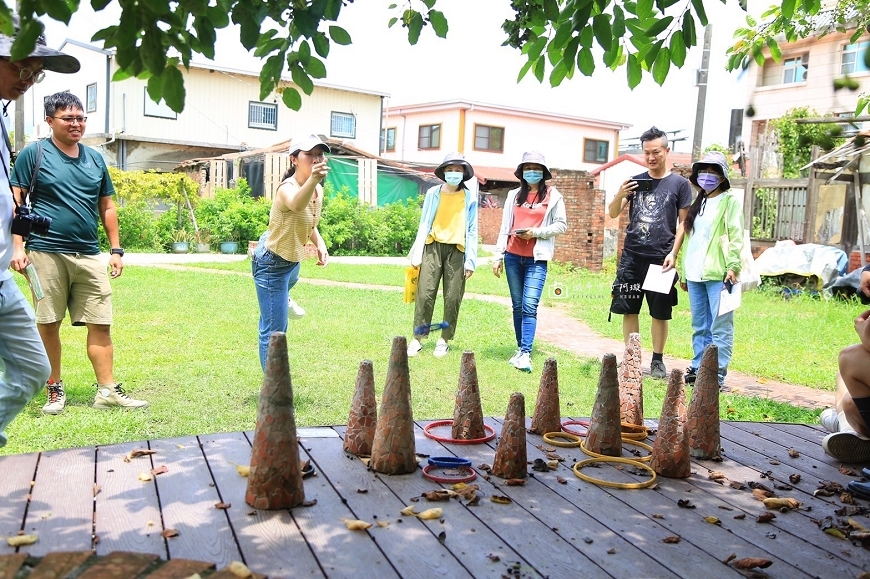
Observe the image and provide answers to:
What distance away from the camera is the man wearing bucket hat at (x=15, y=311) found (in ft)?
12.0

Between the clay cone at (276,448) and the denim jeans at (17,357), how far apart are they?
48.7 inches

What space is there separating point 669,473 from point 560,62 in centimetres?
207

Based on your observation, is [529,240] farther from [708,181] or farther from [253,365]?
[253,365]

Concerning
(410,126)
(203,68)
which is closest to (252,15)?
(203,68)

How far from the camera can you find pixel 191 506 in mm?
3223

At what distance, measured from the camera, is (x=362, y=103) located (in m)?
34.7

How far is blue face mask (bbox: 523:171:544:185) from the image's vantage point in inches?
312

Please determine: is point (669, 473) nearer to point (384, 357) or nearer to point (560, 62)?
point (560, 62)

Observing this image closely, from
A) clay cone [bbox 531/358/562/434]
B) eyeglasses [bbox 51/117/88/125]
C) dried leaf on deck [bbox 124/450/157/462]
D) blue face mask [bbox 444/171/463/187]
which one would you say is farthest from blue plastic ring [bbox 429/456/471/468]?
blue face mask [bbox 444/171/463/187]

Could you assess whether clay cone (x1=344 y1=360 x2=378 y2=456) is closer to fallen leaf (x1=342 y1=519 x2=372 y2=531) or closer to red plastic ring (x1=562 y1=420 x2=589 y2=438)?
fallen leaf (x1=342 y1=519 x2=372 y2=531)

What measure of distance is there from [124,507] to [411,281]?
18.0ft

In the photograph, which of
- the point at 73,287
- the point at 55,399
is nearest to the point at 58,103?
the point at 73,287

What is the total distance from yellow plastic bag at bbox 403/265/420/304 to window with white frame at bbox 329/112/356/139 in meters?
26.3

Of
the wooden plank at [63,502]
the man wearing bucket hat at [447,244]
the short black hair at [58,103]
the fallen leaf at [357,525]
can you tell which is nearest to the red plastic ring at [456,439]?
the fallen leaf at [357,525]
